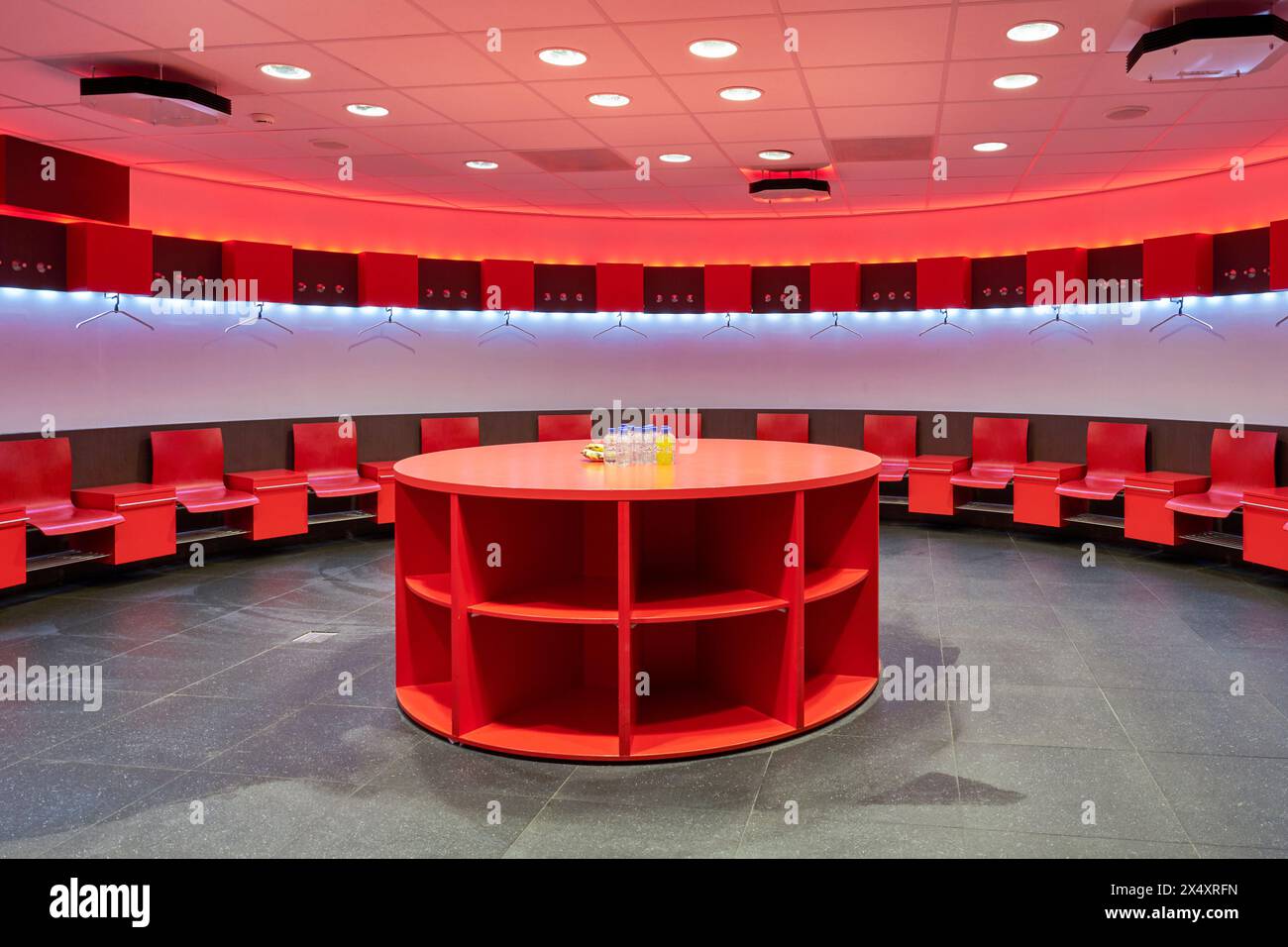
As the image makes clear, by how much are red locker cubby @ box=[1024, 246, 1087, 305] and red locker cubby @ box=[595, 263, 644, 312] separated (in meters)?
3.63

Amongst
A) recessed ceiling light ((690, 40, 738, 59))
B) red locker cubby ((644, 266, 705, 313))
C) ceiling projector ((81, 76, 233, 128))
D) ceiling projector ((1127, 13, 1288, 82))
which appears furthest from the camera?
red locker cubby ((644, 266, 705, 313))

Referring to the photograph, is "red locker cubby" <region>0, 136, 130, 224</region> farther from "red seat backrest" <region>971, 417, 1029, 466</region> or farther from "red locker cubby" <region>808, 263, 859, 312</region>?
"red seat backrest" <region>971, 417, 1029, 466</region>

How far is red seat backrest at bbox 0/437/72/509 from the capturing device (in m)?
6.06

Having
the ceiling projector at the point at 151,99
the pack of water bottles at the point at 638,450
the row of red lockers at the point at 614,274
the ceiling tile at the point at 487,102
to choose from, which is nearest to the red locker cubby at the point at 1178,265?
the row of red lockers at the point at 614,274

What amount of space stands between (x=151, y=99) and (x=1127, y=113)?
5562 mm

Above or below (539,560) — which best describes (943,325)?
above

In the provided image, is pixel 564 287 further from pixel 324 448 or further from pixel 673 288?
pixel 324 448

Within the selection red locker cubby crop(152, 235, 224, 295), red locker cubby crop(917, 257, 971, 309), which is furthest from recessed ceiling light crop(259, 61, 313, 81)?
red locker cubby crop(917, 257, 971, 309)

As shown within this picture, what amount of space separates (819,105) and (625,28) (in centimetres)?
170

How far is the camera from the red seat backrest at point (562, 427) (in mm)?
9055

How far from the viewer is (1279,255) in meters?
A: 6.27

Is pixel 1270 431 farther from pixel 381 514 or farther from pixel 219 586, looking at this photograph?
pixel 219 586

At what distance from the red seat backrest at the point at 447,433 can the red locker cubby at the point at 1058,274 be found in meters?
5.29

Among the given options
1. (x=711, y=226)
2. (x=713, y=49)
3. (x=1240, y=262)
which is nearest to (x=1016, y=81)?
(x=713, y=49)
